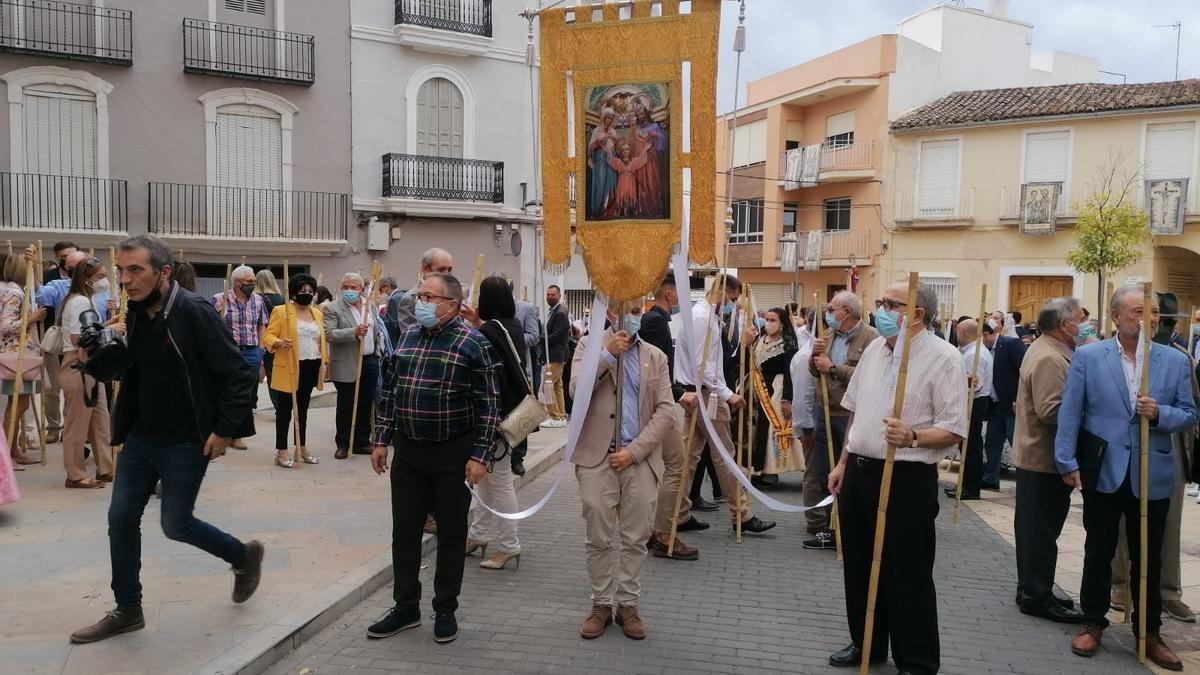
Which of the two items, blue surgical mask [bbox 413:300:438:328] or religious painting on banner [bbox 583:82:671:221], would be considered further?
religious painting on banner [bbox 583:82:671:221]

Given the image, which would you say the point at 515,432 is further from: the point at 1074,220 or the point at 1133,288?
the point at 1074,220

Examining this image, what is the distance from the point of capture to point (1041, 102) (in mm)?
27812

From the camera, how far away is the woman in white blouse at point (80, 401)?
7230 mm

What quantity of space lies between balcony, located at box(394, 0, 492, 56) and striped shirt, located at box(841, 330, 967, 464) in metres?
18.9

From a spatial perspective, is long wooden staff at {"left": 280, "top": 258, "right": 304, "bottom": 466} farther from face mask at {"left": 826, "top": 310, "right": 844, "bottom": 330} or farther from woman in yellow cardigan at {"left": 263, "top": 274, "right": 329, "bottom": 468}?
face mask at {"left": 826, "top": 310, "right": 844, "bottom": 330}

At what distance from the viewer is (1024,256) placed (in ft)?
91.9

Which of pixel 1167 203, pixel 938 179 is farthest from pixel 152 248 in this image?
pixel 938 179

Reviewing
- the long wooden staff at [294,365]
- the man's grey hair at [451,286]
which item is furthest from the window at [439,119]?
the man's grey hair at [451,286]

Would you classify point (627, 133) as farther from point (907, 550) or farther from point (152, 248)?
point (907, 550)

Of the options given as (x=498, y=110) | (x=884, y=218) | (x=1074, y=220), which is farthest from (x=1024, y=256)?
(x=498, y=110)

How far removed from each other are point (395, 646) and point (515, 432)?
1298 millimetres

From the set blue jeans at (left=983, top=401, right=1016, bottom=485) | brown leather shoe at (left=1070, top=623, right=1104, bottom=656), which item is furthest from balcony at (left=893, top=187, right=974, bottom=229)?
brown leather shoe at (left=1070, top=623, right=1104, bottom=656)

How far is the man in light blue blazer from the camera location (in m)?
4.80

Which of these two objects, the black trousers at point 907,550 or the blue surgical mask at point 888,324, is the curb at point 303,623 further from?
the blue surgical mask at point 888,324
